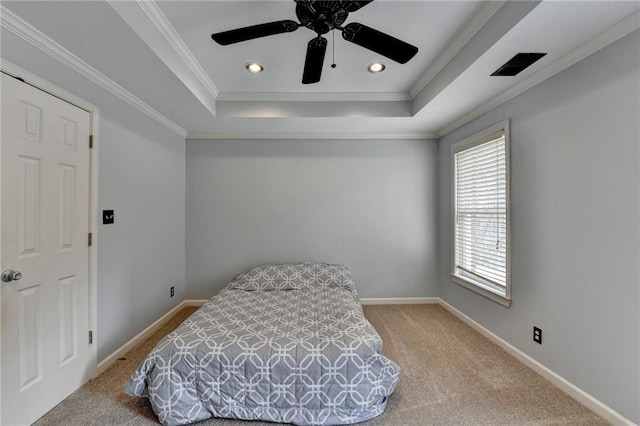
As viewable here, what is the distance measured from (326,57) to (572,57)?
5.67 ft

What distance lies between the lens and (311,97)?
2979 mm

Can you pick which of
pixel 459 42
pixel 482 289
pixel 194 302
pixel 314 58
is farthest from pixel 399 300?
pixel 314 58

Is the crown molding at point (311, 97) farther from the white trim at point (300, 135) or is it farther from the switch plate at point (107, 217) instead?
the switch plate at point (107, 217)

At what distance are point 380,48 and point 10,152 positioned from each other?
2.21 meters

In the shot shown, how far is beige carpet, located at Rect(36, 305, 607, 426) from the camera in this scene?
1662 millimetres

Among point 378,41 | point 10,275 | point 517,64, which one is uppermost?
point 517,64

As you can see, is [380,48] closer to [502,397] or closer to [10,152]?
[10,152]

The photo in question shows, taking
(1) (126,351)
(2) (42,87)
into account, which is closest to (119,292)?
(1) (126,351)

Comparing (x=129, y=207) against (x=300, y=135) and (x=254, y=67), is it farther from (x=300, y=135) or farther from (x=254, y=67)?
(x=300, y=135)

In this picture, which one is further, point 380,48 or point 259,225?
point 259,225

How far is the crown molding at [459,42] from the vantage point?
170 centimetres

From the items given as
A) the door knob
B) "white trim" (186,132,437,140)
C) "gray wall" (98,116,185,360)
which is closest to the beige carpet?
"gray wall" (98,116,185,360)

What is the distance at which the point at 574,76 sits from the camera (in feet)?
6.03

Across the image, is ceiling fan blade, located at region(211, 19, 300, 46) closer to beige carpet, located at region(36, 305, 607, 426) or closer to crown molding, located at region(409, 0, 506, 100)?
crown molding, located at region(409, 0, 506, 100)
